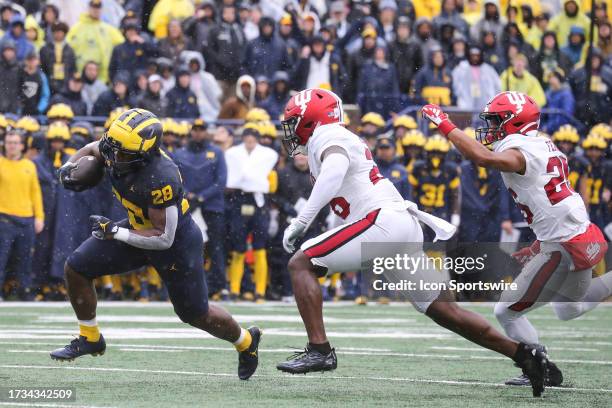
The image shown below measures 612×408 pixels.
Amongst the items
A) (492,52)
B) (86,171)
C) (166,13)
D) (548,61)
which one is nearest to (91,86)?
(166,13)

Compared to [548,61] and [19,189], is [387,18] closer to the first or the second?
[548,61]

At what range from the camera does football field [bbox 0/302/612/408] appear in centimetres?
672

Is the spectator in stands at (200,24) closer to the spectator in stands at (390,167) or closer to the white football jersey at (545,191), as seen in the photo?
the spectator in stands at (390,167)

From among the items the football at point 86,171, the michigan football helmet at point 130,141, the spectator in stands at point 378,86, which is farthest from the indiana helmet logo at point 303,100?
the spectator in stands at point 378,86

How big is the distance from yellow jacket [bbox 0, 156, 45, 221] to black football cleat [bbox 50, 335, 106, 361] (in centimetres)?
667

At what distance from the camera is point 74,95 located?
50.7 feet

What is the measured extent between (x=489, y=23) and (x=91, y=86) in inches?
218

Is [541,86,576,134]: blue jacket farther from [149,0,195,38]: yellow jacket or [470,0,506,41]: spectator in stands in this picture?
[149,0,195,38]: yellow jacket

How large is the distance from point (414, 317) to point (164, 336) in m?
3.21

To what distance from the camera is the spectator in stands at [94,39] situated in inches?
627

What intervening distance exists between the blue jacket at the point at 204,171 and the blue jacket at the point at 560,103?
4677 millimetres

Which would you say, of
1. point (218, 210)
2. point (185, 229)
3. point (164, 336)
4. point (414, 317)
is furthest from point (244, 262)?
point (185, 229)

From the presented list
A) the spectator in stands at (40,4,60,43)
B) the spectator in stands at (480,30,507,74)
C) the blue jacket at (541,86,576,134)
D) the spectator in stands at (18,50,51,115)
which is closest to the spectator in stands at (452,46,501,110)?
the spectator in stands at (480,30,507,74)

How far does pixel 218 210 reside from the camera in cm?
1442
